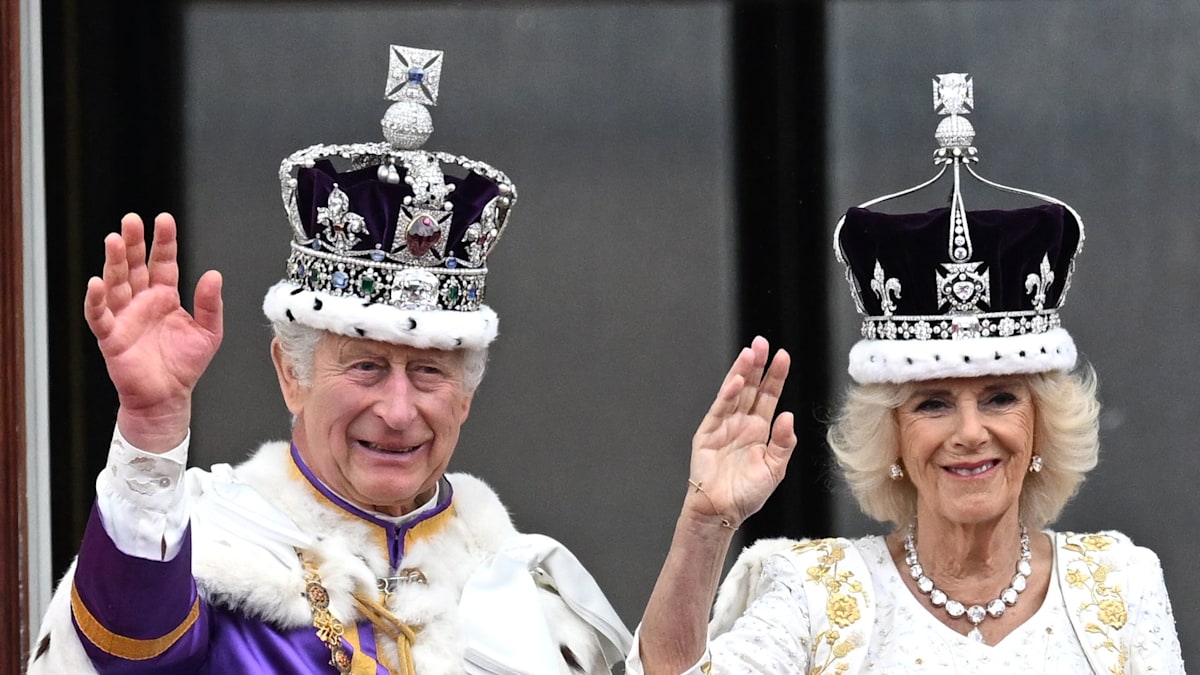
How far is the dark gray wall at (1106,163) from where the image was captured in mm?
4824

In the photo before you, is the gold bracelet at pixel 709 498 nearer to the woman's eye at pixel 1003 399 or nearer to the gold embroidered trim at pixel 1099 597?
the woman's eye at pixel 1003 399

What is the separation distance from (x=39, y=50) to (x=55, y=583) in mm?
1313

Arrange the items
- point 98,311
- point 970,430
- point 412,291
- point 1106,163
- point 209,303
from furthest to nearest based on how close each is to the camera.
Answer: point 1106,163
point 970,430
point 412,291
point 209,303
point 98,311

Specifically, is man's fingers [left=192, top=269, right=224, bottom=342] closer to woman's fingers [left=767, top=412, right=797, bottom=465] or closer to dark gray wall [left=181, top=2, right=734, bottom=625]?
woman's fingers [left=767, top=412, right=797, bottom=465]

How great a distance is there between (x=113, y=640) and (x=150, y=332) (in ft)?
1.68

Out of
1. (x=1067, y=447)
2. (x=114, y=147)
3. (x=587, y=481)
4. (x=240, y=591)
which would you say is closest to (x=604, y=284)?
(x=587, y=481)

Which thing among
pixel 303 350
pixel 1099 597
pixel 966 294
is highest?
pixel 966 294

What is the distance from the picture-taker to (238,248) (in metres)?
4.78

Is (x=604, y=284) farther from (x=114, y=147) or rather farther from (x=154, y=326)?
(x=154, y=326)

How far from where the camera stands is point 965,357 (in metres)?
3.46

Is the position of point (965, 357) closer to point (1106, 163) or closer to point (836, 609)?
point (836, 609)

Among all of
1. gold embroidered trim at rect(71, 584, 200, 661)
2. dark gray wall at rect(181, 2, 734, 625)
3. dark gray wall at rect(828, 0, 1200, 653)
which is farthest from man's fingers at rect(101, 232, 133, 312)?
dark gray wall at rect(828, 0, 1200, 653)

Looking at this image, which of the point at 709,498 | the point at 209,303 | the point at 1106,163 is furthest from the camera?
the point at 1106,163

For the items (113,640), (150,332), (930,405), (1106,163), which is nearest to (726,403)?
(930,405)
